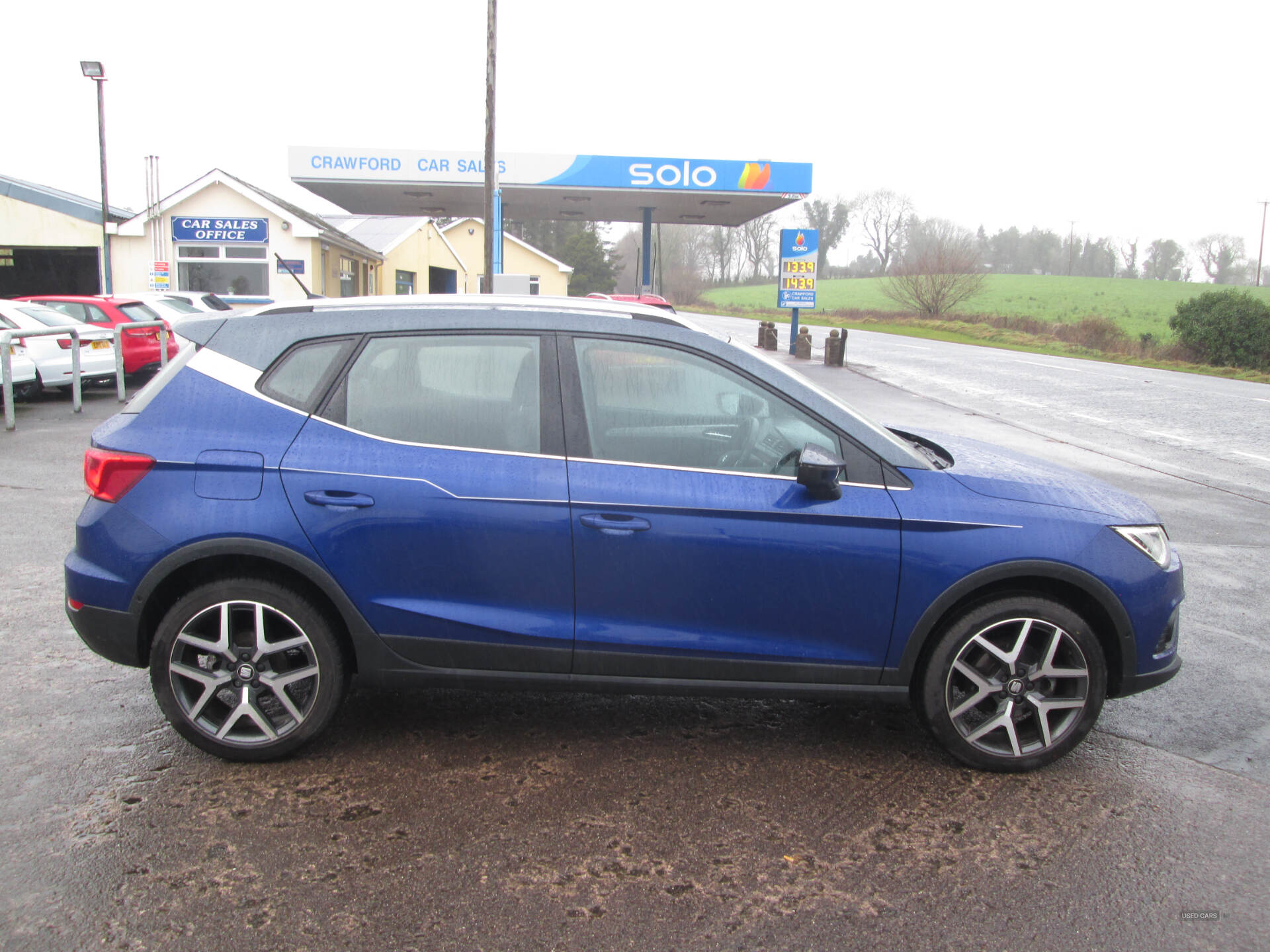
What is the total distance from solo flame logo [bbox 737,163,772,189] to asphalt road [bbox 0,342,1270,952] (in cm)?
2139

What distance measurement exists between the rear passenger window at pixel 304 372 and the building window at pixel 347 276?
3023cm

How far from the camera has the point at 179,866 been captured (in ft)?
9.90

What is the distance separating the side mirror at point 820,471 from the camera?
3.41 meters

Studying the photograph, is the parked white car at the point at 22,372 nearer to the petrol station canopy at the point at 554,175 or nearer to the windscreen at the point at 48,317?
the windscreen at the point at 48,317

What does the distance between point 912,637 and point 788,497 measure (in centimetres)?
69

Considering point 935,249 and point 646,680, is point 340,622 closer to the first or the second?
point 646,680

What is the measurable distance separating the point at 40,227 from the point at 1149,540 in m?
34.2

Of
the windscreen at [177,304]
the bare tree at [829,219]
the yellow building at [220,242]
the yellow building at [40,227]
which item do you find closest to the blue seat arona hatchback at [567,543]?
the windscreen at [177,304]

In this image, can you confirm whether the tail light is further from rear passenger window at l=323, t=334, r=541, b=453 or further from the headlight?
the headlight

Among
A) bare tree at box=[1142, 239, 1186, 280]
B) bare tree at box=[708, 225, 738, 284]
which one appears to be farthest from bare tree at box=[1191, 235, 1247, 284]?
bare tree at box=[708, 225, 738, 284]

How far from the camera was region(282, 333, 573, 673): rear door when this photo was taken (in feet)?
11.6

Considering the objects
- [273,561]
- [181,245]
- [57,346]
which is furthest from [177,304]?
[273,561]

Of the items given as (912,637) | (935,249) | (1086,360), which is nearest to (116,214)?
(1086,360)

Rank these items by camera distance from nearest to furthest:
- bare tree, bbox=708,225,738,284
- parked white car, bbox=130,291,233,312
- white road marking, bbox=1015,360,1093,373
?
parked white car, bbox=130,291,233,312, white road marking, bbox=1015,360,1093,373, bare tree, bbox=708,225,738,284
